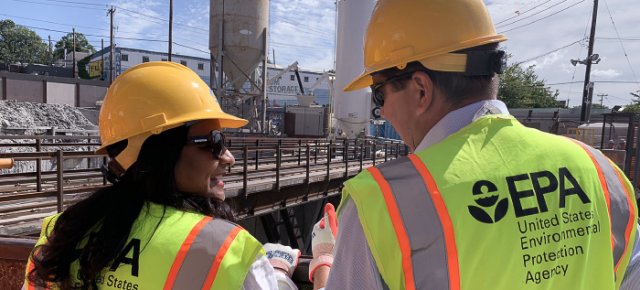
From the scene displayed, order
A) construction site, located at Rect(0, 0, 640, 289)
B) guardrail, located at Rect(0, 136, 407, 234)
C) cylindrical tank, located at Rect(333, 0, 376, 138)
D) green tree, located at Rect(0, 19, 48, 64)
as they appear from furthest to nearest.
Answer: green tree, located at Rect(0, 19, 48, 64)
cylindrical tank, located at Rect(333, 0, 376, 138)
construction site, located at Rect(0, 0, 640, 289)
guardrail, located at Rect(0, 136, 407, 234)

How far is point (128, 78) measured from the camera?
1761 millimetres

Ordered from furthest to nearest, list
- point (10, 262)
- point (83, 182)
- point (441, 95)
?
point (83, 182), point (10, 262), point (441, 95)

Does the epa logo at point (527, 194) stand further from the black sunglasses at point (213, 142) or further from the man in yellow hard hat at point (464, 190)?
the black sunglasses at point (213, 142)

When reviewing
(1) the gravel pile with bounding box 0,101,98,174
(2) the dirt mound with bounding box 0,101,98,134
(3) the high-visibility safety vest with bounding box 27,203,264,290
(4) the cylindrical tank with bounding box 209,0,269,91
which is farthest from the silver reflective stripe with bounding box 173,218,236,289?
(2) the dirt mound with bounding box 0,101,98,134

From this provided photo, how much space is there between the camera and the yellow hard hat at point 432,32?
138cm

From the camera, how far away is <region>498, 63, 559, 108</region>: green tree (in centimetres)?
4903

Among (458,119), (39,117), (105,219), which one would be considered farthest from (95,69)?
(458,119)

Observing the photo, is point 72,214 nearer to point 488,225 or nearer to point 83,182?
point 488,225

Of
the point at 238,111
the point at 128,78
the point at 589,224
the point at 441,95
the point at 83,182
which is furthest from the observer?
the point at 238,111

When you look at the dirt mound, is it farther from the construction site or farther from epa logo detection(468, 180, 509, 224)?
epa logo detection(468, 180, 509, 224)

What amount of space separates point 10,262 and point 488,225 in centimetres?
273

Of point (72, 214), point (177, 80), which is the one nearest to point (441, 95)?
point (177, 80)

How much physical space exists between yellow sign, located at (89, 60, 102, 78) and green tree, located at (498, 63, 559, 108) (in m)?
51.7

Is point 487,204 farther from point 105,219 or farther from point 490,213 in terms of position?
point 105,219
